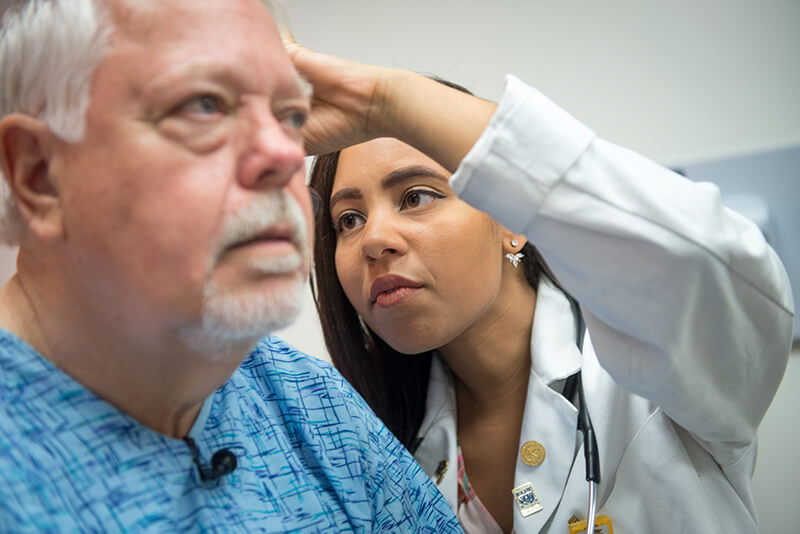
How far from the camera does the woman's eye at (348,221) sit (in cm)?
119

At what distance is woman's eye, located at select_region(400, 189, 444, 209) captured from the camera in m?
1.14

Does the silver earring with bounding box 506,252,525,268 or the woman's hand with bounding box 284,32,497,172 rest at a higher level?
the woman's hand with bounding box 284,32,497,172

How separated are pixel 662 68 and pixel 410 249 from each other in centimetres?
78

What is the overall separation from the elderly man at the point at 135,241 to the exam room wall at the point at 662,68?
101 cm

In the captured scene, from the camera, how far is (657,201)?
2.61ft

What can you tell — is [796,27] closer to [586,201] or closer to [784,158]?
[784,158]

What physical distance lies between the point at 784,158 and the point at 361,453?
1092 millimetres

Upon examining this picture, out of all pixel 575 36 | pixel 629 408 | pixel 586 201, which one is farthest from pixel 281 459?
pixel 575 36

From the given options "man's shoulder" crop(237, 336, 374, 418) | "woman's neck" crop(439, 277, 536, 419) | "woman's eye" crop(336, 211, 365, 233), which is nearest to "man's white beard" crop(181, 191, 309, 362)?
"man's shoulder" crop(237, 336, 374, 418)

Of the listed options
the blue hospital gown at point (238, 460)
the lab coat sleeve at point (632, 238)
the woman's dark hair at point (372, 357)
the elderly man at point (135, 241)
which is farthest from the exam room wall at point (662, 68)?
the elderly man at point (135, 241)

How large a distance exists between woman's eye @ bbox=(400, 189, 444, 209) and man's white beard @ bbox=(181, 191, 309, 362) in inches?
20.8

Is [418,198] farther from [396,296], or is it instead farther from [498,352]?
→ [498,352]

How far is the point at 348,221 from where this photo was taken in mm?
1215

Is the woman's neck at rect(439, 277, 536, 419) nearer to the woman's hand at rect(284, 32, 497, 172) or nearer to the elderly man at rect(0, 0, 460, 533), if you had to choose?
the woman's hand at rect(284, 32, 497, 172)
